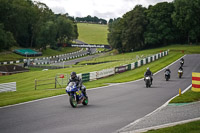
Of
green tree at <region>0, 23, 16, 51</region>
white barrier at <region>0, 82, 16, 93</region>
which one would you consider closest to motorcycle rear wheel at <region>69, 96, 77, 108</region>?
white barrier at <region>0, 82, 16, 93</region>

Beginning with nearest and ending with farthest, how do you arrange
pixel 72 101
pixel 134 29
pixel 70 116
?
pixel 70 116
pixel 72 101
pixel 134 29

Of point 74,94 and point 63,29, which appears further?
point 63,29

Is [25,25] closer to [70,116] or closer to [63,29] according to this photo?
[63,29]

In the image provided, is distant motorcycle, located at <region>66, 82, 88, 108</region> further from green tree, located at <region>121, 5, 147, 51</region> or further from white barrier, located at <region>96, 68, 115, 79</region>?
green tree, located at <region>121, 5, 147, 51</region>

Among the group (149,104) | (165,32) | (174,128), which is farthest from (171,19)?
(174,128)

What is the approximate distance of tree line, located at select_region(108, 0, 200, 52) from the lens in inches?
3900

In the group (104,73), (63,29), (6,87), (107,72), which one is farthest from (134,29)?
(6,87)

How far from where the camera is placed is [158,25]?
102 m

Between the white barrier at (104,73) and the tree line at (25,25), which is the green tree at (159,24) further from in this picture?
the white barrier at (104,73)

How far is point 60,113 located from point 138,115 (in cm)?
346

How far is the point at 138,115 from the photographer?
1334 centimetres

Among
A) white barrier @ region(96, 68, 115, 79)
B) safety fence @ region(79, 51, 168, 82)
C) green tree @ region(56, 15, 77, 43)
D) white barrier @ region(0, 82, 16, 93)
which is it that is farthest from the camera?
green tree @ region(56, 15, 77, 43)

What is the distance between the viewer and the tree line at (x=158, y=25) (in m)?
99.1

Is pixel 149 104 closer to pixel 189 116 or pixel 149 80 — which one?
pixel 189 116
